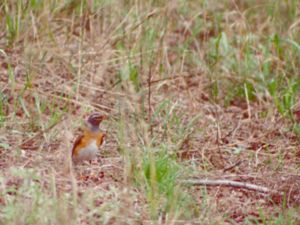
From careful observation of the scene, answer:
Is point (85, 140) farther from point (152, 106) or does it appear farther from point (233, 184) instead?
point (152, 106)

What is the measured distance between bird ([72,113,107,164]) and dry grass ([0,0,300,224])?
113mm

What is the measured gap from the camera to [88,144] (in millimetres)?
5469

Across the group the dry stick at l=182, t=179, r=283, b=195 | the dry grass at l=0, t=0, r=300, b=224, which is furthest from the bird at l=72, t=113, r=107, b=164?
the dry stick at l=182, t=179, r=283, b=195

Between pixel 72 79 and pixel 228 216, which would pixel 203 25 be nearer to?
pixel 72 79

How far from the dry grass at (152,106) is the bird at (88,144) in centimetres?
11

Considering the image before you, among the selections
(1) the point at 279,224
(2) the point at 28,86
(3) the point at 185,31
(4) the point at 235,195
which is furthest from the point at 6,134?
(3) the point at 185,31

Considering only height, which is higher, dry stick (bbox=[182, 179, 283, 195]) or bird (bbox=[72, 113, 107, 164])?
bird (bbox=[72, 113, 107, 164])

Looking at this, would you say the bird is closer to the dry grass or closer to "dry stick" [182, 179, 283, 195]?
the dry grass

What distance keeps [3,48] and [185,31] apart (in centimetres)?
180

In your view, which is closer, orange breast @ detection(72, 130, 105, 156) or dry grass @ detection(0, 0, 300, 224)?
dry grass @ detection(0, 0, 300, 224)

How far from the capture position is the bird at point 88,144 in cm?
546

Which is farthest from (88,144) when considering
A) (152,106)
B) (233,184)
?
(152,106)

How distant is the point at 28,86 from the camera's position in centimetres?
653

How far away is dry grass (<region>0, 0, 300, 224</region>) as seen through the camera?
5004mm
